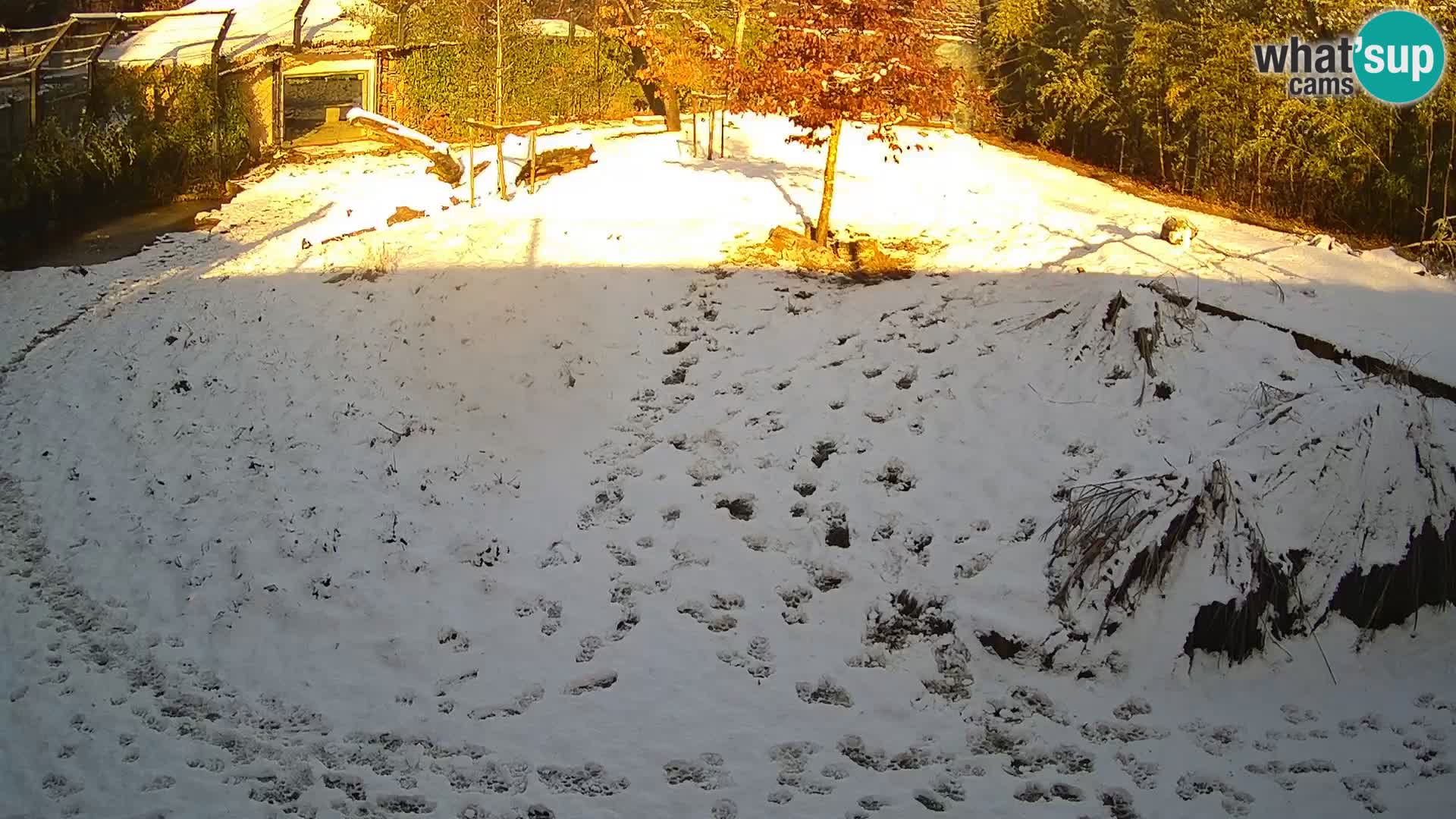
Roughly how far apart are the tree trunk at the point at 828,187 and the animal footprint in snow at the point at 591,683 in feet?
19.0

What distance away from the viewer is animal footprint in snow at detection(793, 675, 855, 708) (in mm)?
6070

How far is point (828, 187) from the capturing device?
36.0 feet

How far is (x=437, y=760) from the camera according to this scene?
570cm

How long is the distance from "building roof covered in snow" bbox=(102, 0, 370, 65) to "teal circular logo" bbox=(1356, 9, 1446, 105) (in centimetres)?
1520

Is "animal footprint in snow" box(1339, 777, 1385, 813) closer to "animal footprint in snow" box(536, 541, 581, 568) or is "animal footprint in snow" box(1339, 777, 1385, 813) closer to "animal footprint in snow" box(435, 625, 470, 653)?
"animal footprint in snow" box(536, 541, 581, 568)

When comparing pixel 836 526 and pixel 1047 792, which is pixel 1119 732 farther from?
pixel 836 526

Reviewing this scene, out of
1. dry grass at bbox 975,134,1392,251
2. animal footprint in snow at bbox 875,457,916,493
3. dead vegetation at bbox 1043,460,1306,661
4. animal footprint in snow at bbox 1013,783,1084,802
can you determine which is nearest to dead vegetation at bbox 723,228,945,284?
animal footprint in snow at bbox 875,457,916,493

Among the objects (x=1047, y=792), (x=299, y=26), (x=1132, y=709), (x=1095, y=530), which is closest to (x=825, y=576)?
(x=1095, y=530)

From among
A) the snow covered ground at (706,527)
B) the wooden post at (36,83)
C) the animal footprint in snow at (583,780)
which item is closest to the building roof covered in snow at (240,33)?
the wooden post at (36,83)

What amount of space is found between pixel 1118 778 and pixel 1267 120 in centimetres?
899

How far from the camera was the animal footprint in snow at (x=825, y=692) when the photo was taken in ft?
19.9

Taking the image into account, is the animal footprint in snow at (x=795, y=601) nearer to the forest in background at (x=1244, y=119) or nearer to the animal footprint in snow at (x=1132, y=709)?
the animal footprint in snow at (x=1132, y=709)

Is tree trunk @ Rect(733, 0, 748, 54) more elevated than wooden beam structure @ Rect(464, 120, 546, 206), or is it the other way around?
tree trunk @ Rect(733, 0, 748, 54)

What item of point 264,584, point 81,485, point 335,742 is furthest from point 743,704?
point 81,485
